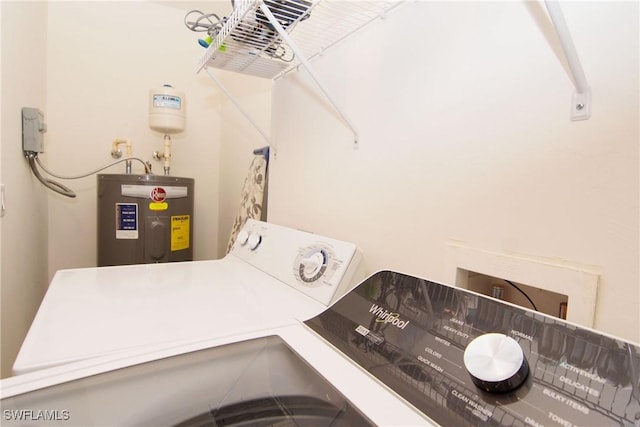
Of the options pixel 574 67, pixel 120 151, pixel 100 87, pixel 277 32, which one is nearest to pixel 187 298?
pixel 277 32

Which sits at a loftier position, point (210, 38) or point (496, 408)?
point (210, 38)

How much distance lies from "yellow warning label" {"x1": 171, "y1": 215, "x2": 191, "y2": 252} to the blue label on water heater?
0.20m

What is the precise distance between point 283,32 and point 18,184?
1339mm

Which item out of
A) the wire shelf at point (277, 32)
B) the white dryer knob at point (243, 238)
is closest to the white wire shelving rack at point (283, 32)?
the wire shelf at point (277, 32)

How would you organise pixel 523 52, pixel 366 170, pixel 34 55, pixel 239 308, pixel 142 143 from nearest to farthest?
1. pixel 523 52
2. pixel 239 308
3. pixel 366 170
4. pixel 34 55
5. pixel 142 143

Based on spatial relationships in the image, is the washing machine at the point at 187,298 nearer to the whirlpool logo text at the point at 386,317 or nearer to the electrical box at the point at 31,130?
the whirlpool logo text at the point at 386,317

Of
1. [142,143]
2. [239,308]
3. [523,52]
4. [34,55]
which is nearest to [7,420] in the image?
[239,308]

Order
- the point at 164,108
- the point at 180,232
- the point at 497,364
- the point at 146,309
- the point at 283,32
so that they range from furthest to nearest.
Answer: the point at 164,108
the point at 180,232
the point at 283,32
the point at 146,309
the point at 497,364

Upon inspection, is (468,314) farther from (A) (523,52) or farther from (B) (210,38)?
(B) (210,38)

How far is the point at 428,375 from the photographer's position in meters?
0.51

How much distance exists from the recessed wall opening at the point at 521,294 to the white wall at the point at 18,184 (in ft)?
5.00

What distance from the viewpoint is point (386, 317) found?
661mm

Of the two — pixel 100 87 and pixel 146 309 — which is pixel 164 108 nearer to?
pixel 100 87

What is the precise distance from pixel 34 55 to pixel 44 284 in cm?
132
